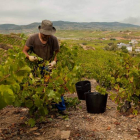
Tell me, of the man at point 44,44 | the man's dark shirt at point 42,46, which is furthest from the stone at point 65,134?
the man's dark shirt at point 42,46

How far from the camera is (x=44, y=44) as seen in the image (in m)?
4.07

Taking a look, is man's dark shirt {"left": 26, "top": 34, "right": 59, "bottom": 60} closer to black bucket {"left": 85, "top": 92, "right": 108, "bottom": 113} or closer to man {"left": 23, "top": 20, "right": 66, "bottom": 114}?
man {"left": 23, "top": 20, "right": 66, "bottom": 114}

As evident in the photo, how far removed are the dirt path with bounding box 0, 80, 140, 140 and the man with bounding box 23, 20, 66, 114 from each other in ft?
1.55

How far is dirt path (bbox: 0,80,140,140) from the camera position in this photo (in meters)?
3.26

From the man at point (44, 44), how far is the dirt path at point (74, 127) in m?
0.47

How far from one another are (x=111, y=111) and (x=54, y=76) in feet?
6.76

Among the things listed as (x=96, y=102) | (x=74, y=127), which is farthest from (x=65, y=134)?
(x=96, y=102)

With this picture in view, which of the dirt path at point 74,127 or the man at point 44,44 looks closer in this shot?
the dirt path at point 74,127

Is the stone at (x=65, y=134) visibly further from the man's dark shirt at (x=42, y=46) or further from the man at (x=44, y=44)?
the man's dark shirt at (x=42, y=46)

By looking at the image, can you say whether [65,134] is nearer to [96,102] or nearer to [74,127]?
[74,127]

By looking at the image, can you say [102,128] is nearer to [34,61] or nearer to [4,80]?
[34,61]

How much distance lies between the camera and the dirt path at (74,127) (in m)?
3.26

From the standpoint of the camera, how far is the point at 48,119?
3.95 m

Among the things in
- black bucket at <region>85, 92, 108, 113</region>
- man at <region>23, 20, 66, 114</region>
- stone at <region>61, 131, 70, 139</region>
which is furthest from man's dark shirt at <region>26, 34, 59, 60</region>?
stone at <region>61, 131, 70, 139</region>
